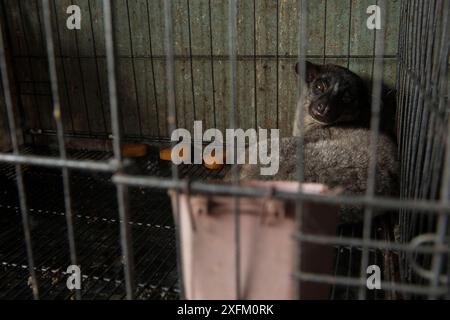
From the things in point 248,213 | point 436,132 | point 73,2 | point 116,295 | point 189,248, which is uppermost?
point 73,2

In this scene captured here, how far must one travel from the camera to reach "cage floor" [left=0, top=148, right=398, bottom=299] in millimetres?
2387

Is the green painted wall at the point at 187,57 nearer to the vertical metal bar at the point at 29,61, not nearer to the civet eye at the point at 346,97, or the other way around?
the vertical metal bar at the point at 29,61

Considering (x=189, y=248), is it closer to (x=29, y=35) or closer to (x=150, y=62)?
(x=150, y=62)

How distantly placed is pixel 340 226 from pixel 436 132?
1284 millimetres

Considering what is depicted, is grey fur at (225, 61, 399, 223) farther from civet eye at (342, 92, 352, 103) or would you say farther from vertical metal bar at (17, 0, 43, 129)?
vertical metal bar at (17, 0, 43, 129)

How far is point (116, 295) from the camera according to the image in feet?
7.63

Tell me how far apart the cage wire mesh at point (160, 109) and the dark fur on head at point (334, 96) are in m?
0.19

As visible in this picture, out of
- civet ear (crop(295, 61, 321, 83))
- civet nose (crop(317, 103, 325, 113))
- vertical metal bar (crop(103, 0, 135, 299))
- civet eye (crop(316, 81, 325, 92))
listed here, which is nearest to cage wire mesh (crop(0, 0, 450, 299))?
vertical metal bar (crop(103, 0, 135, 299))

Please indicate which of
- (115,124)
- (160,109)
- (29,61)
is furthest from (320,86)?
(29,61)

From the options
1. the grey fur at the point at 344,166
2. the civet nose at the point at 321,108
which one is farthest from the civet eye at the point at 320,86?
the grey fur at the point at 344,166

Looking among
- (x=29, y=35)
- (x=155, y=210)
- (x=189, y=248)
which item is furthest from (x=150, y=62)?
(x=189, y=248)

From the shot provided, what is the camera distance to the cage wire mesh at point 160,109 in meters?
2.04

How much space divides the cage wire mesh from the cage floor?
0.4 inches

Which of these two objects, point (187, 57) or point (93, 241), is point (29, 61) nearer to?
point (187, 57)
